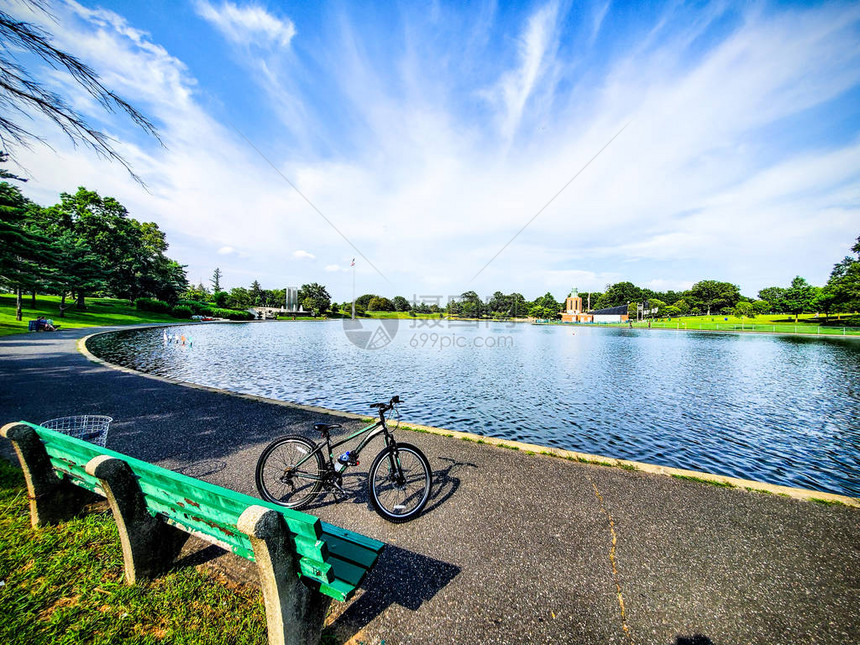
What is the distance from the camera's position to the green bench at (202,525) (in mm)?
2158

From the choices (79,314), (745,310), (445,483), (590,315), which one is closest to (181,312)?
(79,314)

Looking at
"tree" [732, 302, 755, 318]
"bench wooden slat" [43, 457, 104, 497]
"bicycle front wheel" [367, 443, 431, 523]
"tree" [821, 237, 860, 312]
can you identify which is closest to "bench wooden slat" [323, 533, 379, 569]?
"bicycle front wheel" [367, 443, 431, 523]

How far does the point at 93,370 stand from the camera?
13.5 meters

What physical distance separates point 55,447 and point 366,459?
416 cm

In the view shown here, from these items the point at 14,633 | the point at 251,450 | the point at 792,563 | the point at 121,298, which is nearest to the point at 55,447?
the point at 14,633

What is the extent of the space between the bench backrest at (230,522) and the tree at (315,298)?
127 m

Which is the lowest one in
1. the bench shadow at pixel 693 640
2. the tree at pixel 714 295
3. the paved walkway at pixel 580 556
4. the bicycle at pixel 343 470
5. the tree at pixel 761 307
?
the bench shadow at pixel 693 640

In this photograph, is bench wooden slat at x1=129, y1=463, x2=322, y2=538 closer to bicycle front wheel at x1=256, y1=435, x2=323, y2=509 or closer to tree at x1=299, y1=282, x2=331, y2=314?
bicycle front wheel at x1=256, y1=435, x2=323, y2=509

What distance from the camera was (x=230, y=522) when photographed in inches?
97.2

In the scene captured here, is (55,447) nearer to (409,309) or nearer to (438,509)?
(438,509)

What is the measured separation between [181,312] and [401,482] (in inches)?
3016

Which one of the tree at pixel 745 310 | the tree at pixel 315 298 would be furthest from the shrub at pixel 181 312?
the tree at pixel 745 310

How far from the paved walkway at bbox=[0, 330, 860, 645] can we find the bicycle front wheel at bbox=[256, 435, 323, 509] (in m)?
0.47

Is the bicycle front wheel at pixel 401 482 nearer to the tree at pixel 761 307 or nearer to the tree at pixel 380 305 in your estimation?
the tree at pixel 380 305
